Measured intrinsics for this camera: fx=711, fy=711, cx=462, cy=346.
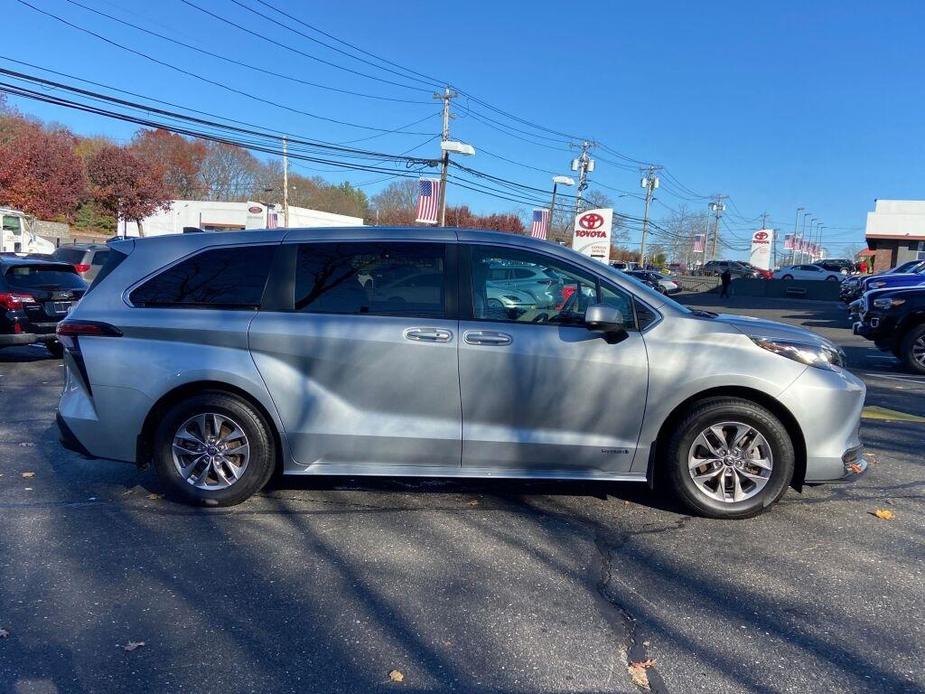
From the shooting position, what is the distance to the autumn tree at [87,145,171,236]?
47375 mm

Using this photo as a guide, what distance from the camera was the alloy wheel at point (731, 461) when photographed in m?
4.50

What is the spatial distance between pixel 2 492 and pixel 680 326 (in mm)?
4860

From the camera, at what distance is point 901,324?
11.6 m

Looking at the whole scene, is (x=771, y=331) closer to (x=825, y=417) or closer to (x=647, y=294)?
(x=825, y=417)

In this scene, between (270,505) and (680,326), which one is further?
(270,505)

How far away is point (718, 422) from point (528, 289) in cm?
147

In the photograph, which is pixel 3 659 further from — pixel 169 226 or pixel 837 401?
pixel 169 226

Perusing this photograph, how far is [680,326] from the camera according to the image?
14.9ft

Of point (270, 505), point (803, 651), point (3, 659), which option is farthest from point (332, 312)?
point (803, 651)

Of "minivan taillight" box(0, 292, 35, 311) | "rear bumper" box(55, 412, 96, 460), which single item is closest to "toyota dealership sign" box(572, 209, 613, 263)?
"minivan taillight" box(0, 292, 35, 311)

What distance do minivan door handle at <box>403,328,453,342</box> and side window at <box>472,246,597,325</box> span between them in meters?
0.24

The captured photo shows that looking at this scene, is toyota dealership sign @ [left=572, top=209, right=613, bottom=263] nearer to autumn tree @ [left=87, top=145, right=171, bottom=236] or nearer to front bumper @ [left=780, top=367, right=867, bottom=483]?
front bumper @ [left=780, top=367, right=867, bottom=483]

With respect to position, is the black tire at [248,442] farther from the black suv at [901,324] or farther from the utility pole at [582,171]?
the utility pole at [582,171]

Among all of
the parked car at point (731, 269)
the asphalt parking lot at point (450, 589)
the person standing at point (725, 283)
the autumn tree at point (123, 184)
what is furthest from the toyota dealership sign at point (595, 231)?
the parked car at point (731, 269)
